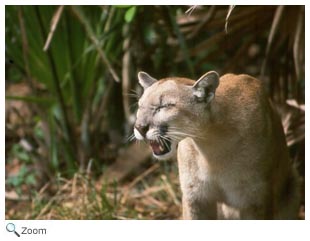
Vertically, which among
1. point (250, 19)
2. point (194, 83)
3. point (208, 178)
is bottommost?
point (208, 178)

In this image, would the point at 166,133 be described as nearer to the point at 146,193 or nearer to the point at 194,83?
the point at 194,83

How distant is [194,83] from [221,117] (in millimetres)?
288

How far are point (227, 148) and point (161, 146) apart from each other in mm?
503

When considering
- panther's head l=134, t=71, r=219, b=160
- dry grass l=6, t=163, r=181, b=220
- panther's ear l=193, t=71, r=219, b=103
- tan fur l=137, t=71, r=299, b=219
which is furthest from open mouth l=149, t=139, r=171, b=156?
dry grass l=6, t=163, r=181, b=220

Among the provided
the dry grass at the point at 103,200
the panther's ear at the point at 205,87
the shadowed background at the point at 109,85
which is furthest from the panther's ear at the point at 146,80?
the dry grass at the point at 103,200

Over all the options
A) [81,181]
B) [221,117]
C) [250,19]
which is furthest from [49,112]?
[221,117]

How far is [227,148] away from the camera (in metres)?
5.53

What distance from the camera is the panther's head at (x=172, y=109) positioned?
17.0 feet

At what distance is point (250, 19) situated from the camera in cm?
703

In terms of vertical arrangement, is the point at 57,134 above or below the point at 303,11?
below
